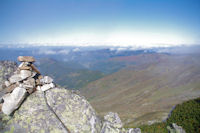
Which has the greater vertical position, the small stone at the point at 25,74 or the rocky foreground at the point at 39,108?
the small stone at the point at 25,74

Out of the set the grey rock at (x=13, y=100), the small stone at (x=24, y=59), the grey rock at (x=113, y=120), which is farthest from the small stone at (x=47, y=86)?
the grey rock at (x=113, y=120)

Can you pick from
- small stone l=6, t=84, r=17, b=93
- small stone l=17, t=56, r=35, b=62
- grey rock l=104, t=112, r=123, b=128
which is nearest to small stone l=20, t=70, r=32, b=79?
small stone l=6, t=84, r=17, b=93

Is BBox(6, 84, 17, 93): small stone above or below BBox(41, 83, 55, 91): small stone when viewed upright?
above

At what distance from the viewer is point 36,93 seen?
1161 cm

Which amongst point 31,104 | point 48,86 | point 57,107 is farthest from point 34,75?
point 57,107

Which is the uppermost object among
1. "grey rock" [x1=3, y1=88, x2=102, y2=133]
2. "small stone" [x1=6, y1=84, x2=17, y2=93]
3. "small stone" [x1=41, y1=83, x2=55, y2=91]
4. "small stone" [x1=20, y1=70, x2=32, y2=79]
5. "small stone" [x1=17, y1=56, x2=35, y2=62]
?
"small stone" [x1=17, y1=56, x2=35, y2=62]

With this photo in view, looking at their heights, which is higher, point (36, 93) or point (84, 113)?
point (36, 93)

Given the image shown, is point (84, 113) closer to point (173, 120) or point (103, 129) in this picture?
point (103, 129)

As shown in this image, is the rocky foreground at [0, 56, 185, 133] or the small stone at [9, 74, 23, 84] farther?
the small stone at [9, 74, 23, 84]

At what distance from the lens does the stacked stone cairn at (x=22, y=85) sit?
33.6 ft

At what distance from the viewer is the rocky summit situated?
10039 mm

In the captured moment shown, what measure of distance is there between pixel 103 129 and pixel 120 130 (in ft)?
8.30

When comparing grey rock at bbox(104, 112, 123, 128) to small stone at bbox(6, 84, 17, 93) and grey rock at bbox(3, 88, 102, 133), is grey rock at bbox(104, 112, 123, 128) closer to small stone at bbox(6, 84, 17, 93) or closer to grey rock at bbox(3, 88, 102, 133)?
grey rock at bbox(3, 88, 102, 133)

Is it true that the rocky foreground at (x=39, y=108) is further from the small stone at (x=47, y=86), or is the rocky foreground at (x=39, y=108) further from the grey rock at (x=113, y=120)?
the grey rock at (x=113, y=120)
